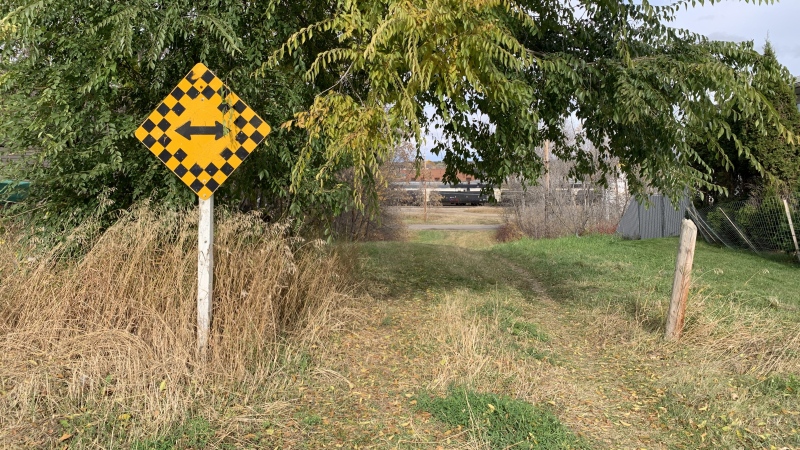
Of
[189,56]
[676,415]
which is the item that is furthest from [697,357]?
[189,56]

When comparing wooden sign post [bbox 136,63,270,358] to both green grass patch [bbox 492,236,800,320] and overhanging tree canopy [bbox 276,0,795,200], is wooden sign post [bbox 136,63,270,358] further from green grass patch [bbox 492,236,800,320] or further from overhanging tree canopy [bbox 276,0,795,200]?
green grass patch [bbox 492,236,800,320]

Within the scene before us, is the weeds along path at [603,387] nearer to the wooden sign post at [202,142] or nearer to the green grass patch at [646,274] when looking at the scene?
the green grass patch at [646,274]

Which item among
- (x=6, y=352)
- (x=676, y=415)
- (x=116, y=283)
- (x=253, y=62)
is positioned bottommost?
(x=676, y=415)

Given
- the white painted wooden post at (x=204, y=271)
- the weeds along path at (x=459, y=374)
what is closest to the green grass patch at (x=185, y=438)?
the weeds along path at (x=459, y=374)

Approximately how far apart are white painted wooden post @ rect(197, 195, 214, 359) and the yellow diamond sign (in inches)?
6.2

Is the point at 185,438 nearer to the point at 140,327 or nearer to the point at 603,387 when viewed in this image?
the point at 140,327

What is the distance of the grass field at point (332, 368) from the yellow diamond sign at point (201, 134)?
25.4 inches

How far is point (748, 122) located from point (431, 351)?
12205 millimetres

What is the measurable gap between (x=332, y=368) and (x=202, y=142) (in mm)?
2202

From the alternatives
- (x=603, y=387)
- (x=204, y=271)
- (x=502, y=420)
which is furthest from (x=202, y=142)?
(x=603, y=387)

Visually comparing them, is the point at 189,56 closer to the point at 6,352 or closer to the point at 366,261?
the point at 6,352

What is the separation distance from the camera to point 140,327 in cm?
474

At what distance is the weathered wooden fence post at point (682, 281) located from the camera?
6020 millimetres

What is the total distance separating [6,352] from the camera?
4.43 m
